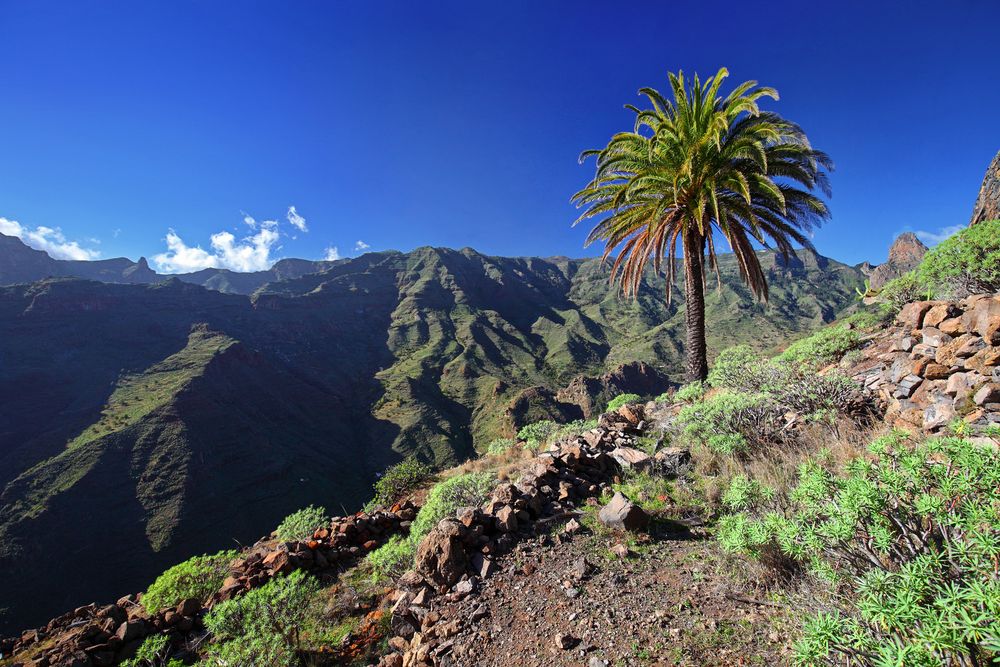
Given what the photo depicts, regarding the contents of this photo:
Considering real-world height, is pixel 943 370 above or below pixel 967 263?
below

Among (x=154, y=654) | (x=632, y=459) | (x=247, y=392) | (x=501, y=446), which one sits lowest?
(x=247, y=392)

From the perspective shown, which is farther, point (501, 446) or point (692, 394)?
point (501, 446)

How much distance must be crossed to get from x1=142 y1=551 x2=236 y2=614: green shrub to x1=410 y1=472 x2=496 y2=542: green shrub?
9.38 feet

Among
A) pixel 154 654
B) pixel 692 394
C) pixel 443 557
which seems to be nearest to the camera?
pixel 443 557

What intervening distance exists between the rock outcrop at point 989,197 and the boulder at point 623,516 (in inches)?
448

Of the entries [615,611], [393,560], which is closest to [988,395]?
[615,611]

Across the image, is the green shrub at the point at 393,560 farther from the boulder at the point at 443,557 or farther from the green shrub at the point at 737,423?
the green shrub at the point at 737,423

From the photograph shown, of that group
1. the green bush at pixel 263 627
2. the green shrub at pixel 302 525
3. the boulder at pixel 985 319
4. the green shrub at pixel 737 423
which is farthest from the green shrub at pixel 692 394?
the green bush at pixel 263 627

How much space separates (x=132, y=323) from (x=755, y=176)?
515ft

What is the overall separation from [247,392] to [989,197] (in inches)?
4603

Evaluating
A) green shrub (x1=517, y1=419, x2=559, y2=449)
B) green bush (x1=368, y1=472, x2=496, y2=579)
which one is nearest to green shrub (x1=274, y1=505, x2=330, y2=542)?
green bush (x1=368, y1=472, x2=496, y2=579)

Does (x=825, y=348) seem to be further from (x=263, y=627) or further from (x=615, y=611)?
(x=263, y=627)

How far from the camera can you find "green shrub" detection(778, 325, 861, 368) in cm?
806

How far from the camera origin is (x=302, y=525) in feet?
25.4
